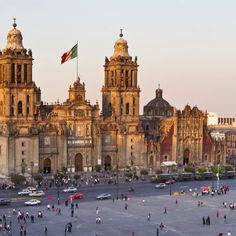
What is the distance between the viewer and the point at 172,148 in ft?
424

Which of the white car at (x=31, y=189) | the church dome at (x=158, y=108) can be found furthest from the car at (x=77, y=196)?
the church dome at (x=158, y=108)

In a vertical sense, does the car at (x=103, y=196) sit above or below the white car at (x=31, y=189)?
below

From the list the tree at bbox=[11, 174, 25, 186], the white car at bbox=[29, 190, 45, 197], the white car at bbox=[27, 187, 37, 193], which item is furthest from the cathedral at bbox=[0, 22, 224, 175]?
the white car at bbox=[29, 190, 45, 197]

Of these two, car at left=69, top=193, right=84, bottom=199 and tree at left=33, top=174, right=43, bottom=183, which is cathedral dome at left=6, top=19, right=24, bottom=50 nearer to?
tree at left=33, top=174, right=43, bottom=183

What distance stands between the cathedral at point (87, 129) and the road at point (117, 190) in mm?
13148

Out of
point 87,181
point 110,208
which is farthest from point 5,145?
point 110,208

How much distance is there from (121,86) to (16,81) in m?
22.8

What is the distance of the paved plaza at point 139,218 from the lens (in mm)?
68375

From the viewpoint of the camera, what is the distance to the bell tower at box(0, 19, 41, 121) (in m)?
110

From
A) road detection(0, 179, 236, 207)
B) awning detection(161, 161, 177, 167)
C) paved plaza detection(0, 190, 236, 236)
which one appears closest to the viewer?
paved plaza detection(0, 190, 236, 236)

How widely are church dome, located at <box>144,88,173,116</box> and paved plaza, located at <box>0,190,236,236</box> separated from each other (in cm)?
6616

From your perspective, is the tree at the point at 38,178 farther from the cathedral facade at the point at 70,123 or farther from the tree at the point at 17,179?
the cathedral facade at the point at 70,123

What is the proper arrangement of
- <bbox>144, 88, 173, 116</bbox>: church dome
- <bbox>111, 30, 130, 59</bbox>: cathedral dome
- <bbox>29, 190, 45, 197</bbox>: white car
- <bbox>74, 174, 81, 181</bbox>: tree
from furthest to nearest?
1. <bbox>144, 88, 173, 116</bbox>: church dome
2. <bbox>111, 30, 130, 59</bbox>: cathedral dome
3. <bbox>74, 174, 81, 181</bbox>: tree
4. <bbox>29, 190, 45, 197</bbox>: white car

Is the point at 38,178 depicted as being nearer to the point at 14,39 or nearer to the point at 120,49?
the point at 14,39
